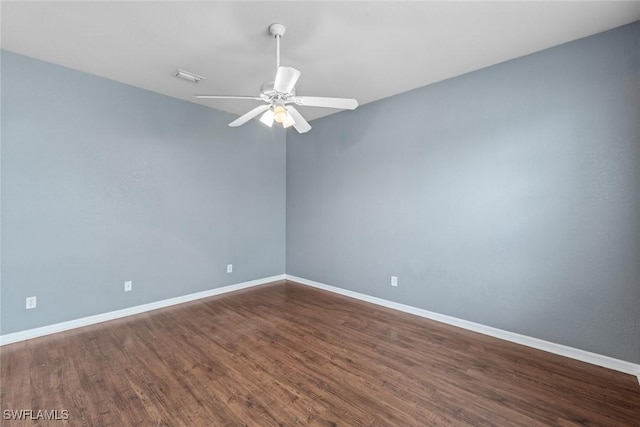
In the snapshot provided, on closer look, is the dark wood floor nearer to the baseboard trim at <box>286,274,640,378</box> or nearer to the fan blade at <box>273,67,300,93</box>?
the baseboard trim at <box>286,274,640,378</box>

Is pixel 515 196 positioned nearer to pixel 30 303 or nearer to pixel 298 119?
pixel 298 119

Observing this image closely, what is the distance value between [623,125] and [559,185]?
588 millimetres

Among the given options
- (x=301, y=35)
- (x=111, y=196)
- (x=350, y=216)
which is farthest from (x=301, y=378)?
(x=111, y=196)

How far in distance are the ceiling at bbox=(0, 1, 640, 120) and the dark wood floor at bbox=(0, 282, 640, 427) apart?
269 cm

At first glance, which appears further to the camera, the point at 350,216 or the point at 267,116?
the point at 350,216

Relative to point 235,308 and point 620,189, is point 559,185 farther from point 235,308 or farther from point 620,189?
point 235,308

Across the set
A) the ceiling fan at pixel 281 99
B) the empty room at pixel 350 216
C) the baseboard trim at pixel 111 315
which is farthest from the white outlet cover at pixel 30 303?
the ceiling fan at pixel 281 99

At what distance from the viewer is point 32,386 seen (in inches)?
77.4

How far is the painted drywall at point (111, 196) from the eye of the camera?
2625 mm

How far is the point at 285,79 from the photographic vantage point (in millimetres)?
1936

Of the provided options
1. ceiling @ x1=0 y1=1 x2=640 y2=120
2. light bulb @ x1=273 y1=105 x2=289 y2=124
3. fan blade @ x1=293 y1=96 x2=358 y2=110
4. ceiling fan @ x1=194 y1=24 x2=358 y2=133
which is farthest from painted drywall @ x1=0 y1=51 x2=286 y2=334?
fan blade @ x1=293 y1=96 x2=358 y2=110

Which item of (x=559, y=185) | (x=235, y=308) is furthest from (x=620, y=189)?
(x=235, y=308)

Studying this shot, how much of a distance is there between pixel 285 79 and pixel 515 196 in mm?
2344

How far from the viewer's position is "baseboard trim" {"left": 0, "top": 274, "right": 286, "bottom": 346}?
2.62 m
